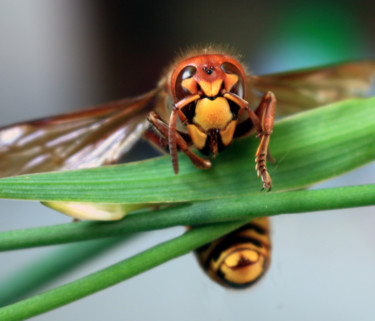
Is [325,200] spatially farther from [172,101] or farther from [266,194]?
[172,101]

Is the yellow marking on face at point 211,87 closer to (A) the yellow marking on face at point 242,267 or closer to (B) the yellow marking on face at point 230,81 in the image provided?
(B) the yellow marking on face at point 230,81

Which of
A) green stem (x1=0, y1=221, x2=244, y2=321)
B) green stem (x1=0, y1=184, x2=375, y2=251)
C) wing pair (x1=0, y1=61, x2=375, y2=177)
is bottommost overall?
green stem (x1=0, y1=221, x2=244, y2=321)

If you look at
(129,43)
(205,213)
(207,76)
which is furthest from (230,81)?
(129,43)

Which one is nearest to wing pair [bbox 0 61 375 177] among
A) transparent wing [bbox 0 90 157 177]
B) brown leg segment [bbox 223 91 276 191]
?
transparent wing [bbox 0 90 157 177]

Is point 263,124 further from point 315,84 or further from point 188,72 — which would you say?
point 315,84

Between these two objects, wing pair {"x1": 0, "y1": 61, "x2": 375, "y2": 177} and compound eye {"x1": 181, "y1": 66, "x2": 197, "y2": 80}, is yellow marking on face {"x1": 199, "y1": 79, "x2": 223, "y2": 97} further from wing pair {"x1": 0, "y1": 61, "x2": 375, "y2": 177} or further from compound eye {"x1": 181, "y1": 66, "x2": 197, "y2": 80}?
wing pair {"x1": 0, "y1": 61, "x2": 375, "y2": 177}

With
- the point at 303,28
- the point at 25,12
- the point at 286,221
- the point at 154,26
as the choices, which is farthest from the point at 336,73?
the point at 25,12

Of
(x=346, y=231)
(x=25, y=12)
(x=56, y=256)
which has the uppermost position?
(x=25, y=12)
